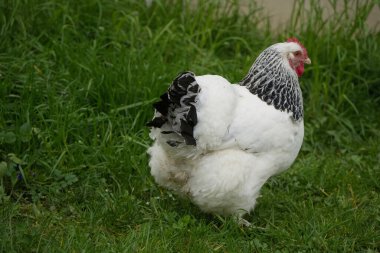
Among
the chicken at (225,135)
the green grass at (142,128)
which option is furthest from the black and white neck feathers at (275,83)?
the green grass at (142,128)

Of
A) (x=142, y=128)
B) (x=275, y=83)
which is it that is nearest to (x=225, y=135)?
(x=275, y=83)

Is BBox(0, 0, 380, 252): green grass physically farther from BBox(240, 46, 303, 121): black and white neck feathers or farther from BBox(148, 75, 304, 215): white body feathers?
BBox(240, 46, 303, 121): black and white neck feathers

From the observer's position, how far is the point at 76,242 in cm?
338

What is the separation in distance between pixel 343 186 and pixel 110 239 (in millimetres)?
1779

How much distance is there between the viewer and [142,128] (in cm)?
465

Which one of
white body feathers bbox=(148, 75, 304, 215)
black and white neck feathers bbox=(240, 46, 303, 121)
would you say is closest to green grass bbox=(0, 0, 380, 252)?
white body feathers bbox=(148, 75, 304, 215)

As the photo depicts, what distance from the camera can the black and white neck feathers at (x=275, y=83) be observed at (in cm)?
388

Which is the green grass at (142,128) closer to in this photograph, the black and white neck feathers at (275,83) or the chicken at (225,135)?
the chicken at (225,135)

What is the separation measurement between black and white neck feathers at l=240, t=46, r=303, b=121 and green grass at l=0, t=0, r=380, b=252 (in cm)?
71

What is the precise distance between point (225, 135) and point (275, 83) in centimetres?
54

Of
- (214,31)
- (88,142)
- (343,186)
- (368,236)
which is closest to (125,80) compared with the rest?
(88,142)

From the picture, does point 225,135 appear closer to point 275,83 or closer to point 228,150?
point 228,150

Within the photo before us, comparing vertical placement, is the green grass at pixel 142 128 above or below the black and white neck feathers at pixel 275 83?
below

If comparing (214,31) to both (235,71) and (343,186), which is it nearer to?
(235,71)
